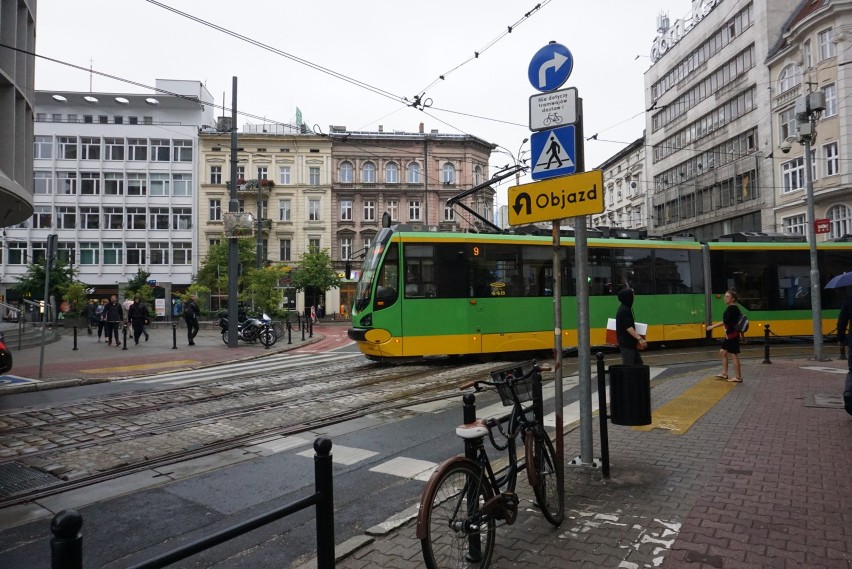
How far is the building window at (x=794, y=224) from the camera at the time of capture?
1215 inches

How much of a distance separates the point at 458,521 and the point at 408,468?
2.54 m

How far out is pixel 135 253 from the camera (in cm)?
4759

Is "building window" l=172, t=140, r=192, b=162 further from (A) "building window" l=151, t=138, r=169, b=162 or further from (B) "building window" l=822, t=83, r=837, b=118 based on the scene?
(B) "building window" l=822, t=83, r=837, b=118

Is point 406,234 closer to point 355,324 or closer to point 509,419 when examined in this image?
point 355,324

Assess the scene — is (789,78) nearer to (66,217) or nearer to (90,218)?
(90,218)

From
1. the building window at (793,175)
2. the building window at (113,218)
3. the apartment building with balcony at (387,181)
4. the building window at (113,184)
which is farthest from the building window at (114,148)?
the building window at (793,175)

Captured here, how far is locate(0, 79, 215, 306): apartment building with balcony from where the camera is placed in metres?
46.7

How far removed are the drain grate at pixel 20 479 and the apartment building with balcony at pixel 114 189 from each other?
146 ft

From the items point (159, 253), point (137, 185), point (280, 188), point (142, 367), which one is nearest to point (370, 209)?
point (280, 188)

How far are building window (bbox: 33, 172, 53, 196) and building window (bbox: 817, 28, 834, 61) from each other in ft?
182

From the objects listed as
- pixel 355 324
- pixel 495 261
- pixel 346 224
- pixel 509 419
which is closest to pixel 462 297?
pixel 495 261

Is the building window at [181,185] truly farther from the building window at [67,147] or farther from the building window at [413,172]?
the building window at [413,172]

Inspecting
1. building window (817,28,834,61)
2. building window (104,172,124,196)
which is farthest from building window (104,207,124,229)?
building window (817,28,834,61)

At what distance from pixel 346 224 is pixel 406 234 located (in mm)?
37718
